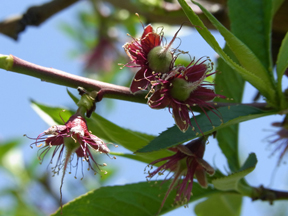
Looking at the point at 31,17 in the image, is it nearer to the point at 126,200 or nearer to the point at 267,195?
the point at 126,200

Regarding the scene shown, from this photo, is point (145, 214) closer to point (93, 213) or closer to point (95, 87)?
point (93, 213)

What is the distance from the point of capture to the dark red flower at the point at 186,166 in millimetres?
1424

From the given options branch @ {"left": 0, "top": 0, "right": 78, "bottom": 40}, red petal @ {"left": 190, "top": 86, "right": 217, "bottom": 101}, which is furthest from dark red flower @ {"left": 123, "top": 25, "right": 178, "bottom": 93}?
branch @ {"left": 0, "top": 0, "right": 78, "bottom": 40}

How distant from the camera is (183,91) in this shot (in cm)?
138

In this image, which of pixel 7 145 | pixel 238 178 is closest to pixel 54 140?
pixel 238 178

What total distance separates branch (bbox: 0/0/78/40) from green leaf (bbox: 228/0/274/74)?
115 cm

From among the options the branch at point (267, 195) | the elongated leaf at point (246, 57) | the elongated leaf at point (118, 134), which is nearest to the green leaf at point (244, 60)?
the elongated leaf at point (246, 57)

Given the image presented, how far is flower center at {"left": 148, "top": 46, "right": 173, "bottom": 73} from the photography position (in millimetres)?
1373

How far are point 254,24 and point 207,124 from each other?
1.69ft

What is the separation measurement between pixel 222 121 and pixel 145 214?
644mm

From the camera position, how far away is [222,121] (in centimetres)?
124

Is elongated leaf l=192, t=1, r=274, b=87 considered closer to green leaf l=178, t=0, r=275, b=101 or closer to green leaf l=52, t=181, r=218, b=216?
green leaf l=178, t=0, r=275, b=101

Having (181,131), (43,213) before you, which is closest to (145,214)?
(181,131)

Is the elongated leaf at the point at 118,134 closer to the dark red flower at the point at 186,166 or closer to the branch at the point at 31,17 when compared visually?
the dark red flower at the point at 186,166
